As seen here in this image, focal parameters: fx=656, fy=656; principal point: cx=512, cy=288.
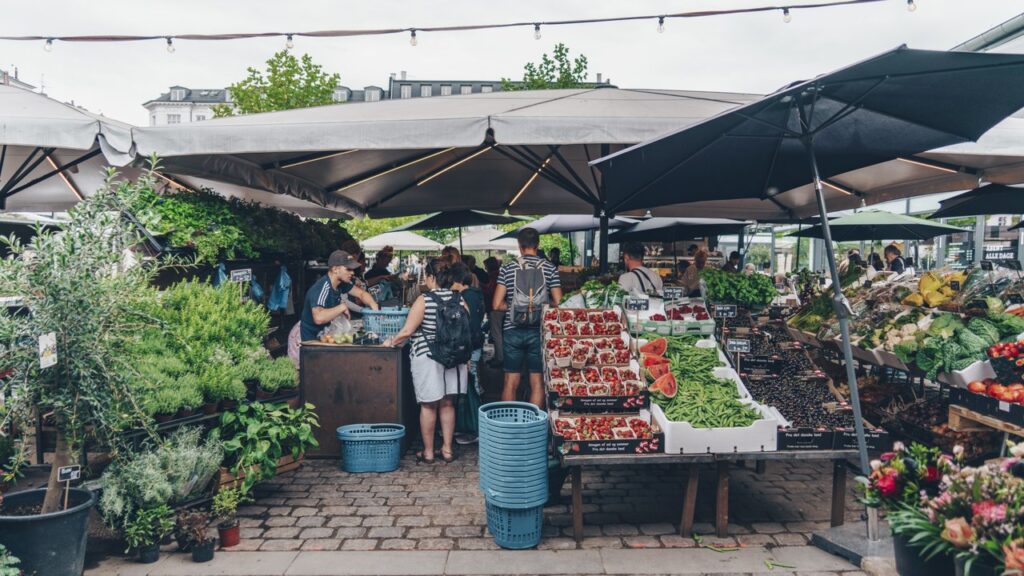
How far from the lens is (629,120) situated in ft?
16.8

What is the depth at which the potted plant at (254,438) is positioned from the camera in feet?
15.3

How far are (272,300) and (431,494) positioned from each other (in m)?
3.55

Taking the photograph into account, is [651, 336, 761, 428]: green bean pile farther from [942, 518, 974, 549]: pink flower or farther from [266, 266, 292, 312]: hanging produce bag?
[266, 266, 292, 312]: hanging produce bag

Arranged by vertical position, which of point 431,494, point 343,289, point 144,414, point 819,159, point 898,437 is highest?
point 819,159

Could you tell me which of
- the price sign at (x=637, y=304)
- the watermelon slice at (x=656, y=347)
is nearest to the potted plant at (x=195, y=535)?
the watermelon slice at (x=656, y=347)

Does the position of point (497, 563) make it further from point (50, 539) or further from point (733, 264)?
point (733, 264)

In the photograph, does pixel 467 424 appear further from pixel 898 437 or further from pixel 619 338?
pixel 898 437

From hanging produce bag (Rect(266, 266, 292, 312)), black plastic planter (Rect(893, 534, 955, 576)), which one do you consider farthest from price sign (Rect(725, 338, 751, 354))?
hanging produce bag (Rect(266, 266, 292, 312))

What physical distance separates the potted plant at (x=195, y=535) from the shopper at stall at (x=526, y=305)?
9.95 ft

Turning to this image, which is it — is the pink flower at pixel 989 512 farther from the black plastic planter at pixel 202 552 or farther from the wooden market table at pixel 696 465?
the black plastic planter at pixel 202 552

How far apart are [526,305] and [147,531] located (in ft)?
11.5

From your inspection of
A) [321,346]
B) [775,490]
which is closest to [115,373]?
[321,346]

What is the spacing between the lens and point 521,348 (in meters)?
6.38

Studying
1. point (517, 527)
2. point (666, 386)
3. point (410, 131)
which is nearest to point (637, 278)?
point (666, 386)
